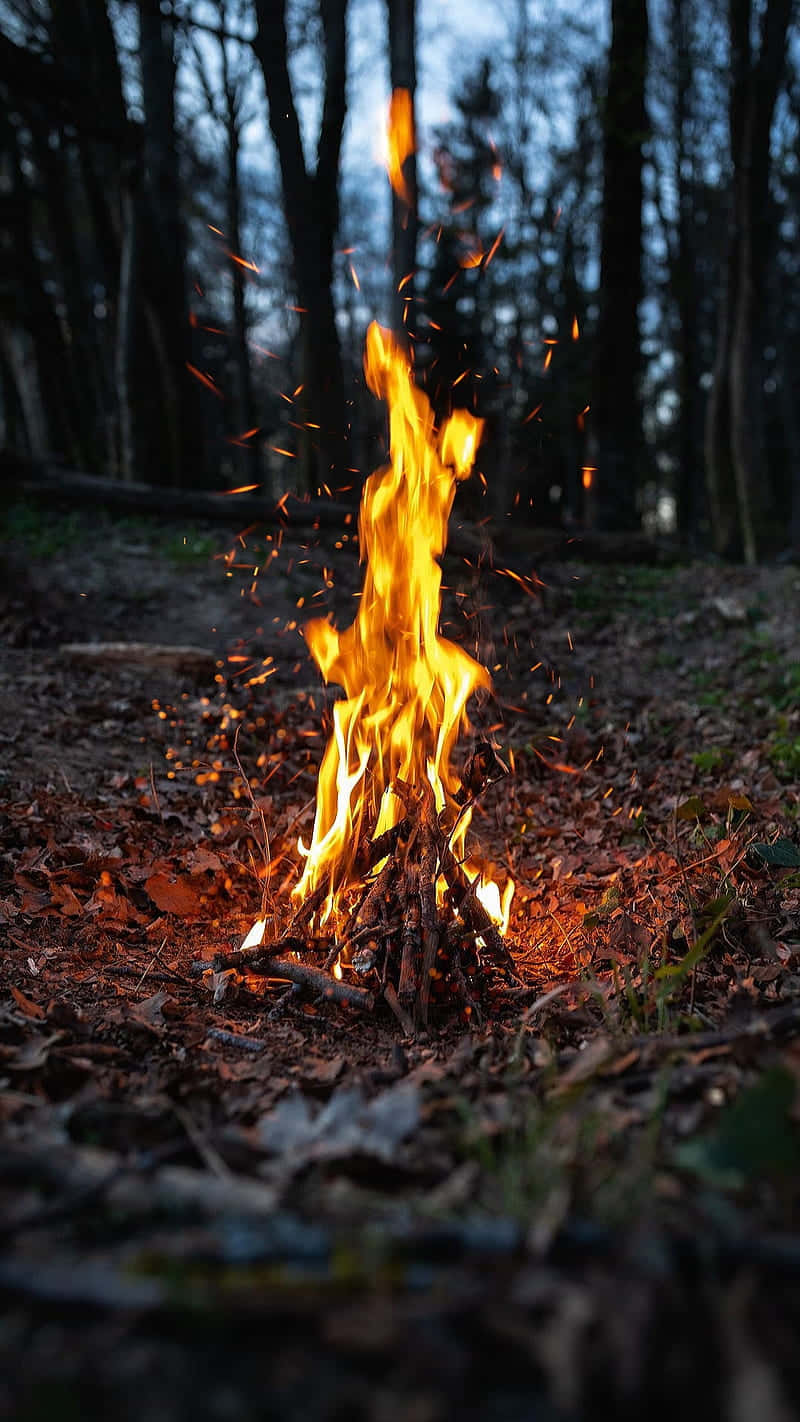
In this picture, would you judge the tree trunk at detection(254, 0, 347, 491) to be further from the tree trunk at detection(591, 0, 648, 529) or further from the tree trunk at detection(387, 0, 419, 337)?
the tree trunk at detection(591, 0, 648, 529)

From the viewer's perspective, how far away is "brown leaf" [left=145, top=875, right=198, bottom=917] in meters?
3.96

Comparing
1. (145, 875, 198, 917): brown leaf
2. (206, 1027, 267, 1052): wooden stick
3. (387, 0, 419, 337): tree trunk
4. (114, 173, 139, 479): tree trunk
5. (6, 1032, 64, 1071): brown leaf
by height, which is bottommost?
(145, 875, 198, 917): brown leaf

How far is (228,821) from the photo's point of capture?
16.1 ft

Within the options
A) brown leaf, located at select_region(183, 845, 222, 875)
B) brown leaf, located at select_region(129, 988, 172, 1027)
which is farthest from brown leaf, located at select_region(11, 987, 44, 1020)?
brown leaf, located at select_region(183, 845, 222, 875)

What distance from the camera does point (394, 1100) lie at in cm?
180

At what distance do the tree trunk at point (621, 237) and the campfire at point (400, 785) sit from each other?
818 cm

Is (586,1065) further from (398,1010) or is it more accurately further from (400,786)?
(400,786)

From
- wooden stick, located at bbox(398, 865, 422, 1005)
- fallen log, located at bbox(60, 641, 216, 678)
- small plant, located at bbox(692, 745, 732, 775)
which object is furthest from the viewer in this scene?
fallen log, located at bbox(60, 641, 216, 678)

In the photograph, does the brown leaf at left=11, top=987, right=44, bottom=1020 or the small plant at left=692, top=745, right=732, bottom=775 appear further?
the small plant at left=692, top=745, right=732, bottom=775

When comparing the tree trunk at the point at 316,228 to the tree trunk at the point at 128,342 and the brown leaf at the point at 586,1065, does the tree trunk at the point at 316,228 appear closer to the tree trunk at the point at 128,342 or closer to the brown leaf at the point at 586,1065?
the tree trunk at the point at 128,342

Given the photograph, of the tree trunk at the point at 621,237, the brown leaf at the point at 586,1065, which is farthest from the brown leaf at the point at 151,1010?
the tree trunk at the point at 621,237

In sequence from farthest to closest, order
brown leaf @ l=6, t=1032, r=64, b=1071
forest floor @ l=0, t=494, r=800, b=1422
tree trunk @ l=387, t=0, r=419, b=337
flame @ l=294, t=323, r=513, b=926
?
tree trunk @ l=387, t=0, r=419, b=337, flame @ l=294, t=323, r=513, b=926, brown leaf @ l=6, t=1032, r=64, b=1071, forest floor @ l=0, t=494, r=800, b=1422

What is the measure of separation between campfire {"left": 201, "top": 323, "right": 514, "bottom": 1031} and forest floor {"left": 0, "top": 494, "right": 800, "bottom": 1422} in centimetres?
18

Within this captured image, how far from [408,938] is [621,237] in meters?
10.6
